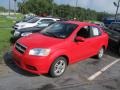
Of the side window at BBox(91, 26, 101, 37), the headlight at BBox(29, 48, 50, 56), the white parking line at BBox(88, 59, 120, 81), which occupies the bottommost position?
the white parking line at BBox(88, 59, 120, 81)

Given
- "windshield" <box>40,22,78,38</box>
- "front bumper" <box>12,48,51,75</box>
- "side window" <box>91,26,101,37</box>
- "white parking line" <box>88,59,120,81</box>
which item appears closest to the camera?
"front bumper" <box>12,48,51,75</box>

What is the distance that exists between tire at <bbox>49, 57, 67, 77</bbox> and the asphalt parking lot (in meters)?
0.14

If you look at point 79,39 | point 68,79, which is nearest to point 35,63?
point 68,79

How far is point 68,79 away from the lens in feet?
25.1

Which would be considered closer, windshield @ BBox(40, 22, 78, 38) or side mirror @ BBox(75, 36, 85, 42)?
side mirror @ BBox(75, 36, 85, 42)

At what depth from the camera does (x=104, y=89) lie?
707cm

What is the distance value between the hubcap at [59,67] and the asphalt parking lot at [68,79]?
167 millimetres

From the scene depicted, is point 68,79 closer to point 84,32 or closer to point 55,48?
point 55,48

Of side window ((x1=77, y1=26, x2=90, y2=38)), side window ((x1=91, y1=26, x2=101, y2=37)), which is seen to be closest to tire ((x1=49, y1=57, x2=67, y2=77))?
side window ((x1=77, y1=26, x2=90, y2=38))

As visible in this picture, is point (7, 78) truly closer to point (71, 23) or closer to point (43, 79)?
point (43, 79)

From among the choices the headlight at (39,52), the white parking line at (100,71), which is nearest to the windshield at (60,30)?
the headlight at (39,52)

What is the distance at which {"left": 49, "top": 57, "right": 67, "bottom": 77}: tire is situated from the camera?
739cm

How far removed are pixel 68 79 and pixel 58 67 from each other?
470 mm

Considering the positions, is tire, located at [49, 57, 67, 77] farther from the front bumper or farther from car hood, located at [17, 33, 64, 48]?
car hood, located at [17, 33, 64, 48]
